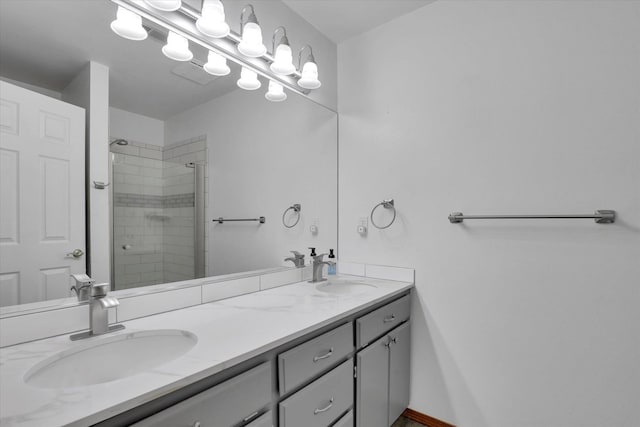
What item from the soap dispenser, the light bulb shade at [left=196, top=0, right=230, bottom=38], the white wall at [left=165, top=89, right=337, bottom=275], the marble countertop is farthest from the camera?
the soap dispenser

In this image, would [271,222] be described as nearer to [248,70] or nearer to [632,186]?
[248,70]

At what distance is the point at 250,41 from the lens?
1429 millimetres

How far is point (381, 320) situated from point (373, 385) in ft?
1.00

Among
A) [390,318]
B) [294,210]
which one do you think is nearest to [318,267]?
[294,210]

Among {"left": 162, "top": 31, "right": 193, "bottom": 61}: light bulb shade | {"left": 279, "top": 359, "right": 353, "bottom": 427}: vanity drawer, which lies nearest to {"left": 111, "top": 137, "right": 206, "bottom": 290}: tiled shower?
{"left": 162, "top": 31, "right": 193, "bottom": 61}: light bulb shade

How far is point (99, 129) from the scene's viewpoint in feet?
3.65

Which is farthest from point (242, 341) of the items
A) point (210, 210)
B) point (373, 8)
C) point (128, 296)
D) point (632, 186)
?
point (373, 8)

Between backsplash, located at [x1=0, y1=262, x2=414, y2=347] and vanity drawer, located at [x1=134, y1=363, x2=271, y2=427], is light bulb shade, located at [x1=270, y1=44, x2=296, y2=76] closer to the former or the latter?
backsplash, located at [x1=0, y1=262, x2=414, y2=347]

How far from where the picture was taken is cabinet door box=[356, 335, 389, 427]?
1.40m

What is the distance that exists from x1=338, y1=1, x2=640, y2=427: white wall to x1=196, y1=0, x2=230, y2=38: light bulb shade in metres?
1.07

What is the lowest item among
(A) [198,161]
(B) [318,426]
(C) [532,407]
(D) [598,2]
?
(C) [532,407]

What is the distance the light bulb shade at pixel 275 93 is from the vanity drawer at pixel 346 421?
1664 mm

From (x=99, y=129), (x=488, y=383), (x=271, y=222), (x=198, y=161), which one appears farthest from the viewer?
(x=271, y=222)

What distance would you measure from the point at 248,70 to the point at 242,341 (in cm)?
133
